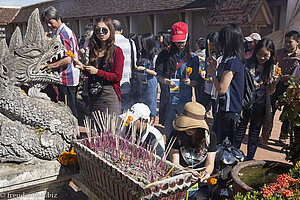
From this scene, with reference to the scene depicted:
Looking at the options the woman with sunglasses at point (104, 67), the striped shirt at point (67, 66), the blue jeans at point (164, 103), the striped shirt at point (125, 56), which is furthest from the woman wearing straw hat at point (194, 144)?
the striped shirt at point (67, 66)

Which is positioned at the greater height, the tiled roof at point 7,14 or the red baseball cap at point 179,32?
the tiled roof at point 7,14

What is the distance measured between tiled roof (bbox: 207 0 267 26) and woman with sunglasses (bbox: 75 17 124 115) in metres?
8.58

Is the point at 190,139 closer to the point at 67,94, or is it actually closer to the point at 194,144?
the point at 194,144

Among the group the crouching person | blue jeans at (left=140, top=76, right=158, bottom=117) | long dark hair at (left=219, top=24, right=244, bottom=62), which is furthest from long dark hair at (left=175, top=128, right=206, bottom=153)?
blue jeans at (left=140, top=76, right=158, bottom=117)

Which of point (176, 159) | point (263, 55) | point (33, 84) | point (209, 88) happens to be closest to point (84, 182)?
point (176, 159)

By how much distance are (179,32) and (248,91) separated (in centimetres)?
116

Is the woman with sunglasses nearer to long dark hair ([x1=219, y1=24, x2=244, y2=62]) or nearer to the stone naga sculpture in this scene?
the stone naga sculpture

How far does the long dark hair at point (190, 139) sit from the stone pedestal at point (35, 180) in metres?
1.18

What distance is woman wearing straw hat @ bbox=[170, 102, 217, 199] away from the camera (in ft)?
8.19

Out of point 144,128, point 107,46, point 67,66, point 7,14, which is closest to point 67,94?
point 67,66

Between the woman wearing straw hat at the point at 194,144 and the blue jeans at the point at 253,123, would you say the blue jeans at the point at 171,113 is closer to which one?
the blue jeans at the point at 253,123

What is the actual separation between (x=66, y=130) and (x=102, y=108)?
509mm

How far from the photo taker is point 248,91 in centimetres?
338

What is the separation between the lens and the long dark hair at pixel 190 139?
258 cm
